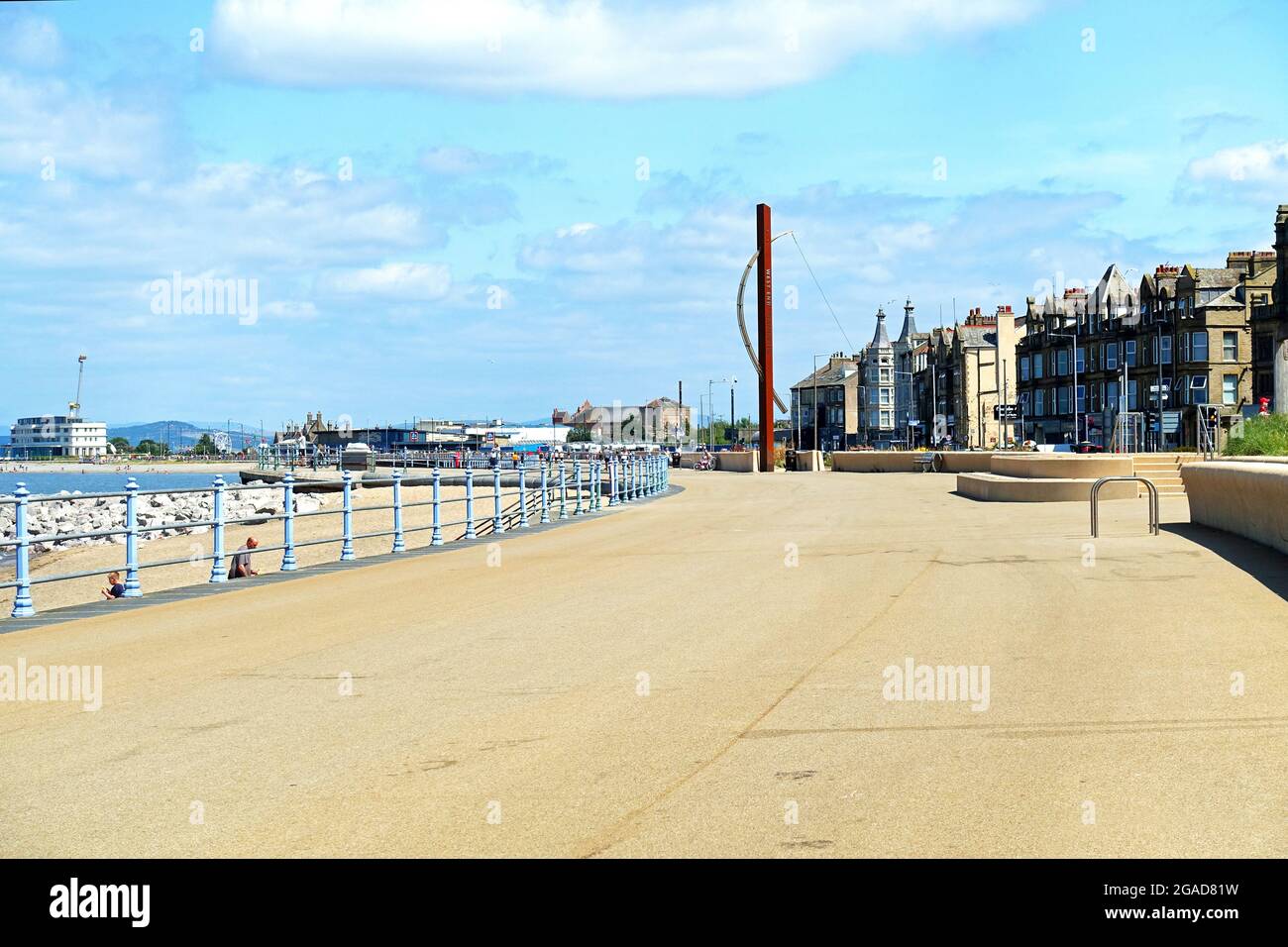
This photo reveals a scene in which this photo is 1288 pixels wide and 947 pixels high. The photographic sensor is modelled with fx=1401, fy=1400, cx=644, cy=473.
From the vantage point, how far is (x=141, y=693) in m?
9.43

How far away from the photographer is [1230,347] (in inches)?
3369

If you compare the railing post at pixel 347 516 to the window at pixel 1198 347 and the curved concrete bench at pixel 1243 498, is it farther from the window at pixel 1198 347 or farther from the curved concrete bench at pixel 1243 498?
the window at pixel 1198 347

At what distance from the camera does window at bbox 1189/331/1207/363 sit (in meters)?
85.9

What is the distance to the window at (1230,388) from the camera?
84.4 metres

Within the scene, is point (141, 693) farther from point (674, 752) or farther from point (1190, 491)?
point (1190, 491)

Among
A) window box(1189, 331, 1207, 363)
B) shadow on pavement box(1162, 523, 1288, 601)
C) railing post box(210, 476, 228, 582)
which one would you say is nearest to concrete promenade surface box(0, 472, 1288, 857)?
shadow on pavement box(1162, 523, 1288, 601)

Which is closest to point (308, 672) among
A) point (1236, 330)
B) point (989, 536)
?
point (989, 536)

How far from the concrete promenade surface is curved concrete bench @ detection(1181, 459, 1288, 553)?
1182 mm

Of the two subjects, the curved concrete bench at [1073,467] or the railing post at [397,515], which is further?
the curved concrete bench at [1073,467]

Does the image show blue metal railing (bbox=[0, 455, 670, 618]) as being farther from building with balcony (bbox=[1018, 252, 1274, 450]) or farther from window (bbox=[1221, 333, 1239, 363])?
window (bbox=[1221, 333, 1239, 363])

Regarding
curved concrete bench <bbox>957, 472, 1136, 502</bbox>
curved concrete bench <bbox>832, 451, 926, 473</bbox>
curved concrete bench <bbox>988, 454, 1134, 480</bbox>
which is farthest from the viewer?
curved concrete bench <bbox>832, 451, 926, 473</bbox>

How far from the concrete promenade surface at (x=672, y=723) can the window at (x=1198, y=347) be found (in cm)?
7530

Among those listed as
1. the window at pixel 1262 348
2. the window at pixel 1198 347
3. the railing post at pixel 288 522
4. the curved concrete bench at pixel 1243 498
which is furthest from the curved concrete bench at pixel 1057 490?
the window at pixel 1198 347

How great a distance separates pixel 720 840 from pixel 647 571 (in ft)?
39.3
